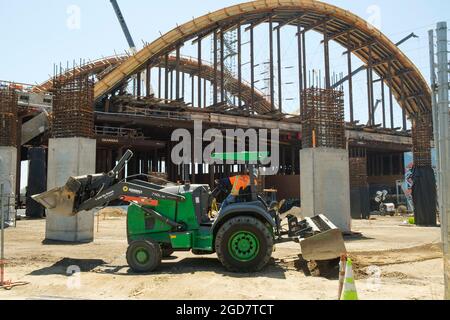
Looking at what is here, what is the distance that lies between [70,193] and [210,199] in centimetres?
330

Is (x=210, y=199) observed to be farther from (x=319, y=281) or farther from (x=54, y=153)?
(x=54, y=153)

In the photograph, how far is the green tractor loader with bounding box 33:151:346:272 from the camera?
8.96 m

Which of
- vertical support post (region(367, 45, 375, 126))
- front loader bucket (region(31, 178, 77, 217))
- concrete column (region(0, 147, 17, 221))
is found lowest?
front loader bucket (region(31, 178, 77, 217))

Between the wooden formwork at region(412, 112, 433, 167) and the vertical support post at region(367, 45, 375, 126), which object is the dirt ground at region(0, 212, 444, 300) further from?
the vertical support post at region(367, 45, 375, 126)

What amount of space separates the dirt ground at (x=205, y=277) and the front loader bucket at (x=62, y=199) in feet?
4.42

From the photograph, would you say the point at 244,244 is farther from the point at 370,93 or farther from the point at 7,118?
the point at 370,93

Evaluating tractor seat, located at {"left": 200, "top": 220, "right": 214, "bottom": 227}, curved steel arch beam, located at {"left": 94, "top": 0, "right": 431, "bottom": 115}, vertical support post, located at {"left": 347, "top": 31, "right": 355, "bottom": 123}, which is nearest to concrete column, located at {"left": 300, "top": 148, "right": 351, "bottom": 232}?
tractor seat, located at {"left": 200, "top": 220, "right": 214, "bottom": 227}

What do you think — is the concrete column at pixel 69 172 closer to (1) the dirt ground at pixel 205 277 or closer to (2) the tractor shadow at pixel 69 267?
(1) the dirt ground at pixel 205 277

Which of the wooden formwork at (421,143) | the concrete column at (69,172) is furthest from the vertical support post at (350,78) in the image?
the concrete column at (69,172)

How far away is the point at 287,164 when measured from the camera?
2382 inches

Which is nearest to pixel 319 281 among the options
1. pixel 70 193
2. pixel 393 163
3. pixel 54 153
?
pixel 70 193

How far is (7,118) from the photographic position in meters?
22.3

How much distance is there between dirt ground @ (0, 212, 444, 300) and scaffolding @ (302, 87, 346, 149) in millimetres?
6320

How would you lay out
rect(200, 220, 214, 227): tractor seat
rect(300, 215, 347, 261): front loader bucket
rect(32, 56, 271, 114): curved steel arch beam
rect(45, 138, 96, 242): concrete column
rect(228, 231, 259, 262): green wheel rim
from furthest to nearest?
1. rect(32, 56, 271, 114): curved steel arch beam
2. rect(45, 138, 96, 242): concrete column
3. rect(200, 220, 214, 227): tractor seat
4. rect(228, 231, 259, 262): green wheel rim
5. rect(300, 215, 347, 261): front loader bucket
